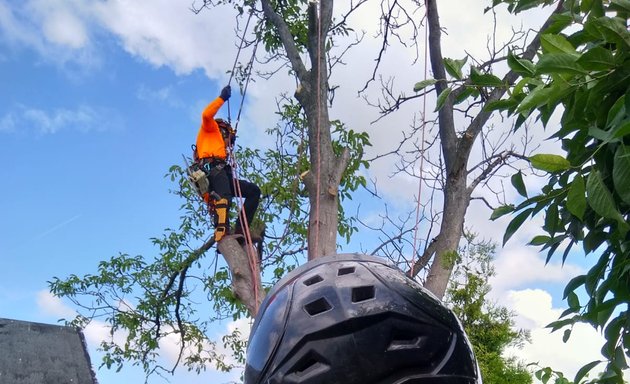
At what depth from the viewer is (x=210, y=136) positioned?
21.6 feet

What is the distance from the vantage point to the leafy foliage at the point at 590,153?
1747 mm

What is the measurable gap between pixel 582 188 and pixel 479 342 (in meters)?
5.26

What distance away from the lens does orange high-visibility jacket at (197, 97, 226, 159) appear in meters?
6.44

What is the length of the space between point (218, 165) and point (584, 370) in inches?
175

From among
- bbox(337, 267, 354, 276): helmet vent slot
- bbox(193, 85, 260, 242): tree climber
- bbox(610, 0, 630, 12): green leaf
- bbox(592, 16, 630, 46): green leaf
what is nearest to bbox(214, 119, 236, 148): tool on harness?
bbox(193, 85, 260, 242): tree climber

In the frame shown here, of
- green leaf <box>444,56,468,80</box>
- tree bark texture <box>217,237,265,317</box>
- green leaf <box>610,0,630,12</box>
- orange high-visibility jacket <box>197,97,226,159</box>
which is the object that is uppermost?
orange high-visibility jacket <box>197,97,226,159</box>

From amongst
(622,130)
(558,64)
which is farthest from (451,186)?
(622,130)

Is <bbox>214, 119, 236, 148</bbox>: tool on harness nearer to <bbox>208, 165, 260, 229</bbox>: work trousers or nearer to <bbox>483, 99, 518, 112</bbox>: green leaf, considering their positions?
<bbox>208, 165, 260, 229</bbox>: work trousers

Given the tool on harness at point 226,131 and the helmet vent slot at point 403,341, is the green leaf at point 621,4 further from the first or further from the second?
the tool on harness at point 226,131

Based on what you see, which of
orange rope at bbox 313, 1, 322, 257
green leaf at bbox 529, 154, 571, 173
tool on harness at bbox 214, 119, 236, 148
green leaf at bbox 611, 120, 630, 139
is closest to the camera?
green leaf at bbox 611, 120, 630, 139

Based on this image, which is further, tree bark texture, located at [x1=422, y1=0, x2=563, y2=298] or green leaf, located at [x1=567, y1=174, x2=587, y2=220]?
tree bark texture, located at [x1=422, y1=0, x2=563, y2=298]

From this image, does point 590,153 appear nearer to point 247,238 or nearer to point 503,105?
point 503,105

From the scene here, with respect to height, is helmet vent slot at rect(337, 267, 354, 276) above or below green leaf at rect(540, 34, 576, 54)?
below

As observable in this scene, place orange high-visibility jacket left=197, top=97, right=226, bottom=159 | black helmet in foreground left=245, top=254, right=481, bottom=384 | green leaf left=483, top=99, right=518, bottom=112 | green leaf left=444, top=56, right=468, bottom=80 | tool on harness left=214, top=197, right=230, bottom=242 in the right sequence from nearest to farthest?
black helmet in foreground left=245, top=254, right=481, bottom=384 → green leaf left=483, top=99, right=518, bottom=112 → green leaf left=444, top=56, right=468, bottom=80 → tool on harness left=214, top=197, right=230, bottom=242 → orange high-visibility jacket left=197, top=97, right=226, bottom=159
